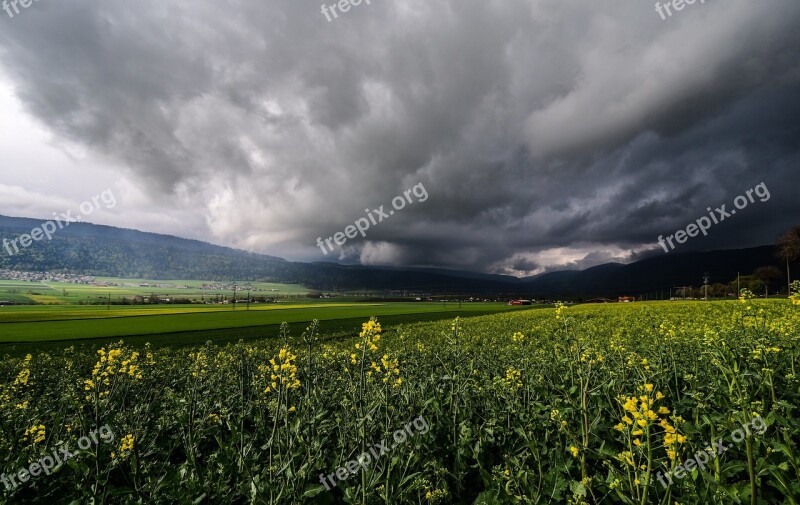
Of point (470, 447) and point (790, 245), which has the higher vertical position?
point (790, 245)

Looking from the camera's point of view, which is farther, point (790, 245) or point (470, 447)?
point (790, 245)

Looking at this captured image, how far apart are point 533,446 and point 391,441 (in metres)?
1.70

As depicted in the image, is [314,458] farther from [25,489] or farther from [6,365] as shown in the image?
[6,365]

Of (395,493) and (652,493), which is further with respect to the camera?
(395,493)

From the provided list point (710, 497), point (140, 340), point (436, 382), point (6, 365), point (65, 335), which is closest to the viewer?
point (710, 497)

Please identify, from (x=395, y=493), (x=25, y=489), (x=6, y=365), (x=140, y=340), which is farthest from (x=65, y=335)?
(x=395, y=493)

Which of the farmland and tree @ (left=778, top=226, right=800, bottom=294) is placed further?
tree @ (left=778, top=226, right=800, bottom=294)

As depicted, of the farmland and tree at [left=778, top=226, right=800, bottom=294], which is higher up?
tree at [left=778, top=226, right=800, bottom=294]

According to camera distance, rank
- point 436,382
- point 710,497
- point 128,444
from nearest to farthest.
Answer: point 710,497
point 128,444
point 436,382

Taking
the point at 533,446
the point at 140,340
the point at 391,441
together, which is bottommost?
the point at 140,340

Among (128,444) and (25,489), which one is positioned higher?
(128,444)

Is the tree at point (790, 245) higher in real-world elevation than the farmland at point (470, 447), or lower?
higher

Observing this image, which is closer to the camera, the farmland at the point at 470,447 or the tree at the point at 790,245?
the farmland at the point at 470,447

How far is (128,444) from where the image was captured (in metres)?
3.94
